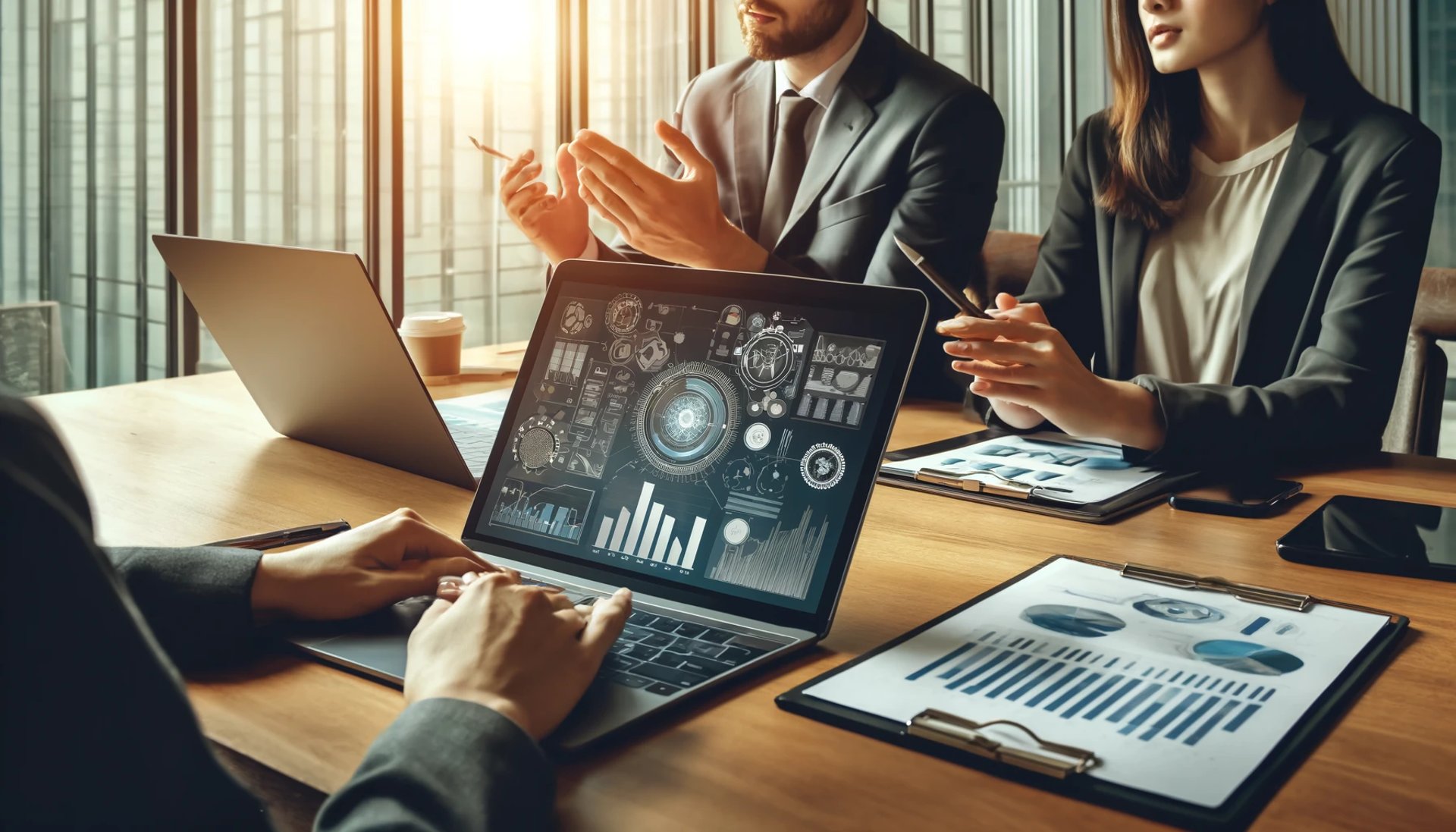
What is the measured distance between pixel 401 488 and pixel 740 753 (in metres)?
0.67

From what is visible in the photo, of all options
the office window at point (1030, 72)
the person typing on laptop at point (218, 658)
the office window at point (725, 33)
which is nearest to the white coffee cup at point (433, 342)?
the person typing on laptop at point (218, 658)

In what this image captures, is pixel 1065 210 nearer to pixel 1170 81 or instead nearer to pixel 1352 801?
pixel 1170 81

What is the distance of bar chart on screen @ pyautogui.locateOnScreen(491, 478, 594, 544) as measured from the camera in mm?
840

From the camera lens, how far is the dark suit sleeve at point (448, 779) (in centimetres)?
47

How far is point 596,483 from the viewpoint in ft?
2.75

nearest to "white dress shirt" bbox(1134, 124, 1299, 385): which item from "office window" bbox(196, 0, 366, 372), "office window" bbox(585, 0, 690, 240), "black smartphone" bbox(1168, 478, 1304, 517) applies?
"black smartphone" bbox(1168, 478, 1304, 517)

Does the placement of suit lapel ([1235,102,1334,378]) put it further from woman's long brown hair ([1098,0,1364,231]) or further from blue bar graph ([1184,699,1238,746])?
blue bar graph ([1184,699,1238,746])

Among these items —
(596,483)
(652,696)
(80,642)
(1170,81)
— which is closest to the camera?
(80,642)

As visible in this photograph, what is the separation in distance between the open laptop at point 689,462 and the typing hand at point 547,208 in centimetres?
95

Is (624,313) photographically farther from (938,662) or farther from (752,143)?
(752,143)

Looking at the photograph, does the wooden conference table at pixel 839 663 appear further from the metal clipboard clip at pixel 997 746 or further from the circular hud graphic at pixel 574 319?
the circular hud graphic at pixel 574 319

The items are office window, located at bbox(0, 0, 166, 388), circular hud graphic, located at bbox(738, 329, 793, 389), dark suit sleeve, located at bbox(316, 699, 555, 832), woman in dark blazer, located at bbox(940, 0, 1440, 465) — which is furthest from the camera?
office window, located at bbox(0, 0, 166, 388)

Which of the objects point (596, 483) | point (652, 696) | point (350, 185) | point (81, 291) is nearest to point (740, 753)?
point (652, 696)

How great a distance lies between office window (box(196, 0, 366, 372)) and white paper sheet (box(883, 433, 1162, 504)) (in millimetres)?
2154
